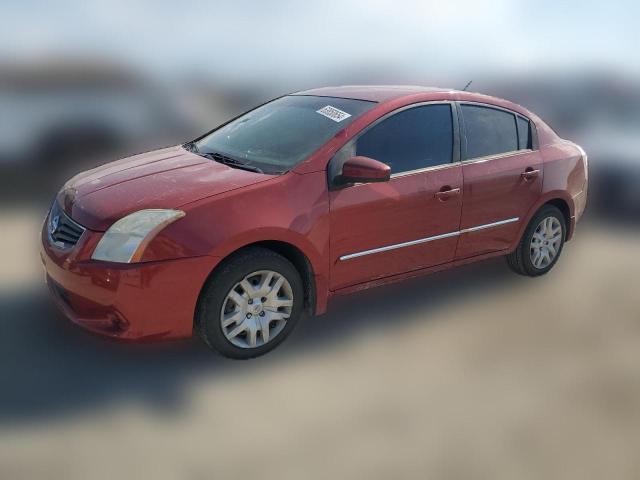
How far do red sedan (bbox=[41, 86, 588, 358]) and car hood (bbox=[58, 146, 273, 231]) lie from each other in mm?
13

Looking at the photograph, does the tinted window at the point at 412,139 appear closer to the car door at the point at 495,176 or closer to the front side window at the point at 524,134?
the car door at the point at 495,176

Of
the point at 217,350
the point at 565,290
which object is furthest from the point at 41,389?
the point at 565,290

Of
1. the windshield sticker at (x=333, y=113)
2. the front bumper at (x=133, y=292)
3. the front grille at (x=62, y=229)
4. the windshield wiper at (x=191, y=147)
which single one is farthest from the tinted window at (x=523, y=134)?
the front grille at (x=62, y=229)

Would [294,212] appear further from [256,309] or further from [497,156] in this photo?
[497,156]

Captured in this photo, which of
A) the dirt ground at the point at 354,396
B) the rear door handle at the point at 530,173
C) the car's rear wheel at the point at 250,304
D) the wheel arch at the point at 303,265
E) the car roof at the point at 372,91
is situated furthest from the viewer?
the rear door handle at the point at 530,173

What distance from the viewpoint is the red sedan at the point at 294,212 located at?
3219 mm

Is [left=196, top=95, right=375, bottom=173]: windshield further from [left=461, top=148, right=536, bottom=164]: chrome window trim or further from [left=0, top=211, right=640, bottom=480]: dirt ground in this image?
[left=0, top=211, right=640, bottom=480]: dirt ground

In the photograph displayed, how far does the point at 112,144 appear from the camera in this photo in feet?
29.3

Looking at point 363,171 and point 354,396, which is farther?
point 363,171

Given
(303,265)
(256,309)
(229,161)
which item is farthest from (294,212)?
(229,161)

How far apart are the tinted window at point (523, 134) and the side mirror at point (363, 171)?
1.67 metres

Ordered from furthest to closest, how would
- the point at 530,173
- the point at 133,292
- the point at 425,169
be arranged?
the point at 530,173 < the point at 425,169 < the point at 133,292

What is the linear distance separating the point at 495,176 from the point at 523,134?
2.10ft

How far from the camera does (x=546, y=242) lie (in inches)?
197
